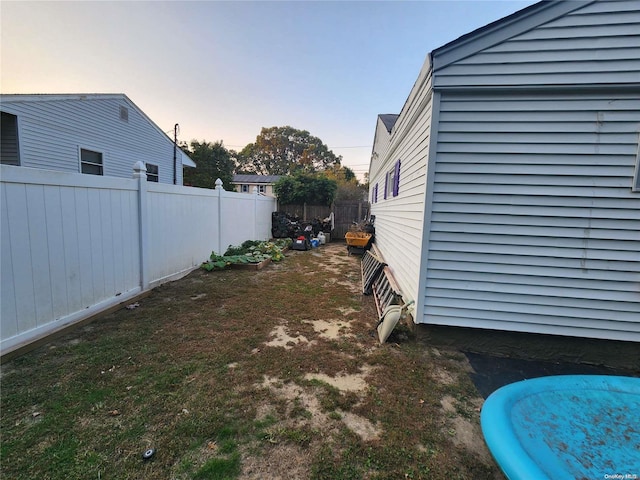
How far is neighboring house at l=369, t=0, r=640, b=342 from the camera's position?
8.40 feet

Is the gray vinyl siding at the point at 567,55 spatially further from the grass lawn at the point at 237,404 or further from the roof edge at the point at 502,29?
the grass lawn at the point at 237,404

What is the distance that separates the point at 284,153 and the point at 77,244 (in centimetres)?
4130

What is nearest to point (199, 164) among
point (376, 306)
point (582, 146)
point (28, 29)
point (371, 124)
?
point (371, 124)

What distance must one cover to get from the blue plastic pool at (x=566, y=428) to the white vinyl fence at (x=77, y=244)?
4027 millimetres

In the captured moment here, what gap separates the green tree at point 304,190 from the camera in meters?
13.4

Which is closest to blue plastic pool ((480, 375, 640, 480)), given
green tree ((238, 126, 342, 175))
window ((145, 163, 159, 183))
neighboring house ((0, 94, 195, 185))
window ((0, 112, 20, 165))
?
neighboring house ((0, 94, 195, 185))

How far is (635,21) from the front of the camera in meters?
2.44

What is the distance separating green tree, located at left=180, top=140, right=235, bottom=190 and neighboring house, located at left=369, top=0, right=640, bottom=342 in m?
23.4

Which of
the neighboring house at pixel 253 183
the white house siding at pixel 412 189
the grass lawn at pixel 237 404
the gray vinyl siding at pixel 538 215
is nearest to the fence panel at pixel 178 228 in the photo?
the grass lawn at pixel 237 404

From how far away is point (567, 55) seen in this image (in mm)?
2588

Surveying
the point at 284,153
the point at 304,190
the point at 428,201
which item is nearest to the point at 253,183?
the point at 284,153

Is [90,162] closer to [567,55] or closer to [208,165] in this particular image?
[567,55]

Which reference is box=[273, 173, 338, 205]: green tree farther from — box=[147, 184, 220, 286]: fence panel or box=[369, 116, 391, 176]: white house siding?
box=[147, 184, 220, 286]: fence panel

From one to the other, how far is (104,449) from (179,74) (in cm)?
1107
